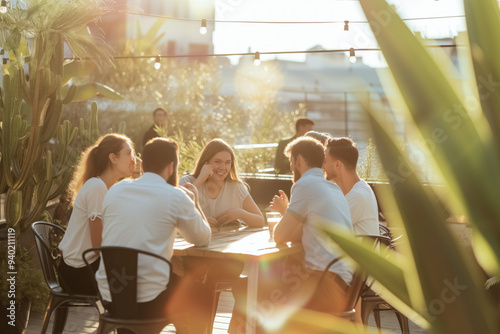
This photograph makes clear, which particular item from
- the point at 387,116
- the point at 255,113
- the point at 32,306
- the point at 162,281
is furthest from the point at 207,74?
the point at 387,116

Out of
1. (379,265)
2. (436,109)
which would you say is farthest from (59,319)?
(436,109)

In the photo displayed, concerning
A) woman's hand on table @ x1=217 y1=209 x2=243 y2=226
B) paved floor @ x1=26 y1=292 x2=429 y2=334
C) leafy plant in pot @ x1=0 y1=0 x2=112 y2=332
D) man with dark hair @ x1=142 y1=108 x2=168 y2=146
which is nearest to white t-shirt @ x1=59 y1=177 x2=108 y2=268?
woman's hand on table @ x1=217 y1=209 x2=243 y2=226

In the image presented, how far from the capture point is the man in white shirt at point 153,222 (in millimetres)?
2883

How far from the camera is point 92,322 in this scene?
4863mm

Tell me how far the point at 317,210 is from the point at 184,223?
727mm

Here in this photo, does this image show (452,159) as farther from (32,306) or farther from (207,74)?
(207,74)

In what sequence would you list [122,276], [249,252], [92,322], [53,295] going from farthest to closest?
1. [92,322]
2. [53,295]
3. [249,252]
4. [122,276]

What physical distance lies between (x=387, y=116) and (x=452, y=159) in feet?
0.19

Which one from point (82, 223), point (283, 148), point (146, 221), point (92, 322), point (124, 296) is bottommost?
point (92, 322)

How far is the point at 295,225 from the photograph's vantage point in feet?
11.1

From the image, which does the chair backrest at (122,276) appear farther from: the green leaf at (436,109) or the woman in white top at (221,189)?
the green leaf at (436,109)

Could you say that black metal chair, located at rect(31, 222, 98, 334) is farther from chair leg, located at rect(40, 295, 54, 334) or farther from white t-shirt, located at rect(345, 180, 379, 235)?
white t-shirt, located at rect(345, 180, 379, 235)

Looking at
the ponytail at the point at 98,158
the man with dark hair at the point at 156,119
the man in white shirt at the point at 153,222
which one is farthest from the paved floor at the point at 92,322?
the man with dark hair at the point at 156,119

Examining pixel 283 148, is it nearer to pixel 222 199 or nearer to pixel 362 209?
pixel 222 199
